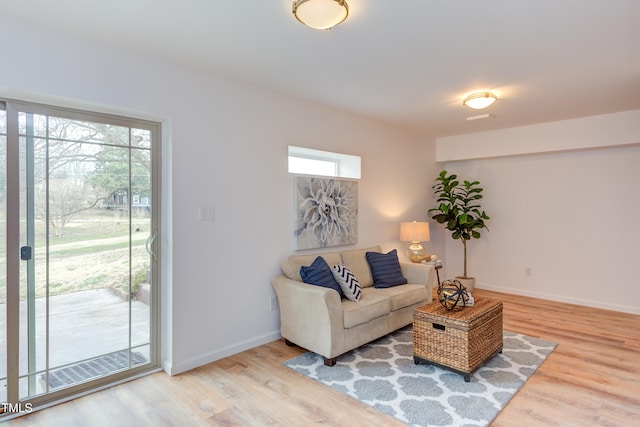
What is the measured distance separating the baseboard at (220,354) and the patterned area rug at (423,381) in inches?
18.4

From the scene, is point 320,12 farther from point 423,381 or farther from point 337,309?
point 423,381

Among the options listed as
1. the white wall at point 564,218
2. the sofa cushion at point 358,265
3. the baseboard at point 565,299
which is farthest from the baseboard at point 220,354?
Result: the white wall at point 564,218

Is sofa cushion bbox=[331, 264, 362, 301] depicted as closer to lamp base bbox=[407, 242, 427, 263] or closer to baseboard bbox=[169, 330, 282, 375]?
baseboard bbox=[169, 330, 282, 375]

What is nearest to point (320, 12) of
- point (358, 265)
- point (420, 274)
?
point (358, 265)

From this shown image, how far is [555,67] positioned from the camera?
9.18ft

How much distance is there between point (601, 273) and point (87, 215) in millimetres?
5637

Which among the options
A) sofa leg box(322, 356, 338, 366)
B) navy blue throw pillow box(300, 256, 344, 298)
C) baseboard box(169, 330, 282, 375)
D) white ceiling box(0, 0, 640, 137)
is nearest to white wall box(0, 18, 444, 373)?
baseboard box(169, 330, 282, 375)

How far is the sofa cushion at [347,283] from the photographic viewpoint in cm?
320

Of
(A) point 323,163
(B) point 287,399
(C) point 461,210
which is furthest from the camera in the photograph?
(C) point 461,210

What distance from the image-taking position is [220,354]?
119 inches

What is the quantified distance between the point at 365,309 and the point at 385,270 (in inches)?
Result: 34.4

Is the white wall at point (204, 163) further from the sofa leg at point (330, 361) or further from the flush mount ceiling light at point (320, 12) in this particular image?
the flush mount ceiling light at point (320, 12)

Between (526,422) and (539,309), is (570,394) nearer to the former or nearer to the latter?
(526,422)

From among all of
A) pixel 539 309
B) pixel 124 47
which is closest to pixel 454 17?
pixel 124 47
